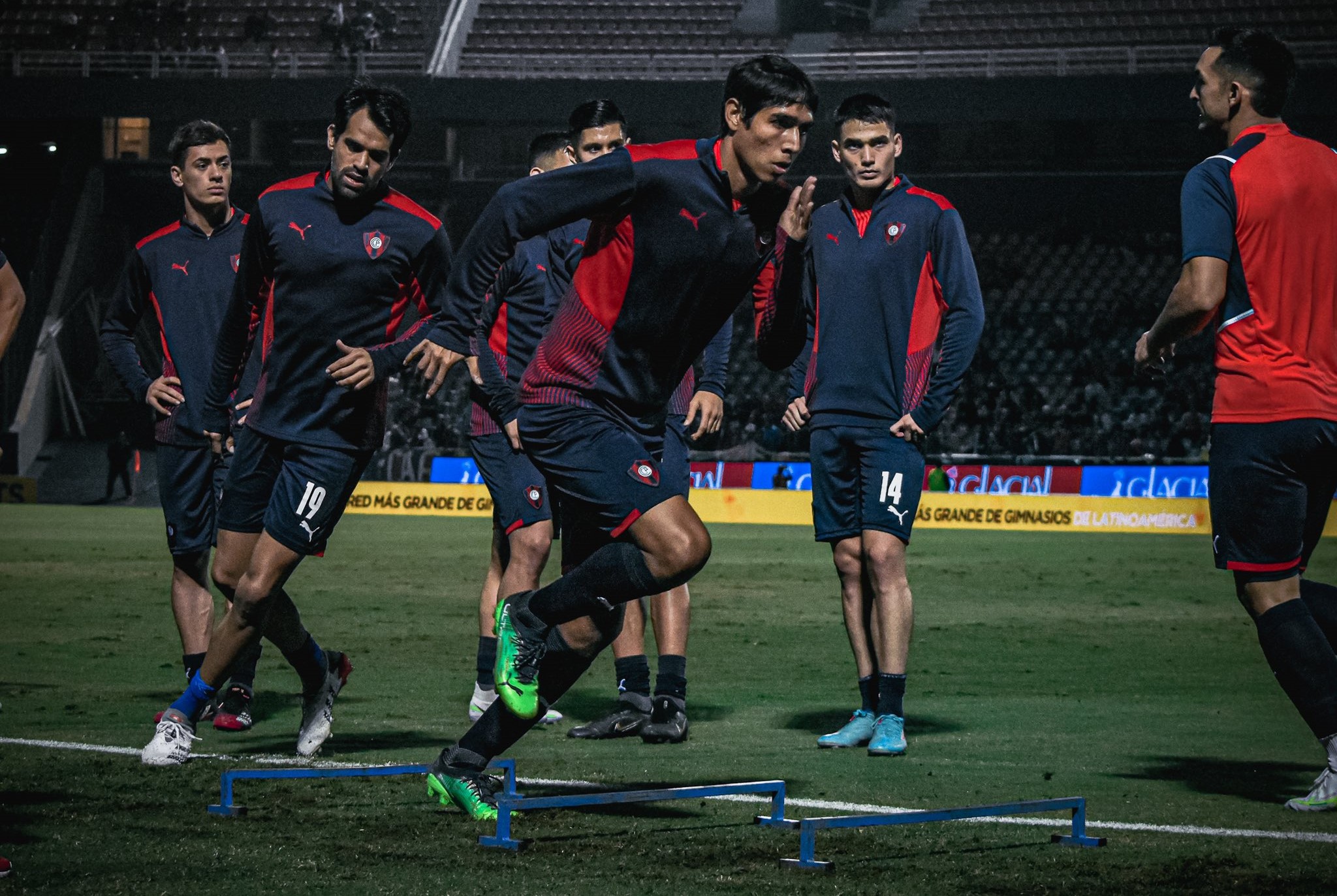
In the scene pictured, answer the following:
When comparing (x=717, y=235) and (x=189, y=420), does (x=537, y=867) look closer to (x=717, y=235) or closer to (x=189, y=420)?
(x=717, y=235)

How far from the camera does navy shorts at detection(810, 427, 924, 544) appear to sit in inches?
268

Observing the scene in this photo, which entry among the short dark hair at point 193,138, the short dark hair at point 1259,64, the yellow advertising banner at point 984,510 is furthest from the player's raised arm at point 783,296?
the yellow advertising banner at point 984,510

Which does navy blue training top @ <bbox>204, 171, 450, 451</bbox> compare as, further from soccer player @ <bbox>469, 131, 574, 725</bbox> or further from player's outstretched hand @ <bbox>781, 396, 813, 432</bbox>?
player's outstretched hand @ <bbox>781, 396, 813, 432</bbox>

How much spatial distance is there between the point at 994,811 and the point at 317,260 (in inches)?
129

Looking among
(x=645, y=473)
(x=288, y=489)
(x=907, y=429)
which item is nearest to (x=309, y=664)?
(x=288, y=489)

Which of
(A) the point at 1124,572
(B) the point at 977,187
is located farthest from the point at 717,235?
(B) the point at 977,187

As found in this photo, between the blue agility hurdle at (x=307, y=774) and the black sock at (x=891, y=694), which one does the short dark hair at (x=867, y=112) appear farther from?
the blue agility hurdle at (x=307, y=774)

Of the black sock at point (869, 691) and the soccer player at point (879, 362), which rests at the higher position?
the soccer player at point (879, 362)

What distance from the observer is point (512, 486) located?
7.50 meters

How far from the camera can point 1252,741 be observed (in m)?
6.73

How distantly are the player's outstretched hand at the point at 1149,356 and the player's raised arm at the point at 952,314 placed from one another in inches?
55.0

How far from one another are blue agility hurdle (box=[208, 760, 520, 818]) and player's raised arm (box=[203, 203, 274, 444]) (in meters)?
1.71

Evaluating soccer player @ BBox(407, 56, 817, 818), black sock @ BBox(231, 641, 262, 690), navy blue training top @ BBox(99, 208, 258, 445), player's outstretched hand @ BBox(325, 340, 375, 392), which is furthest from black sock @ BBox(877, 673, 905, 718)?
navy blue training top @ BBox(99, 208, 258, 445)

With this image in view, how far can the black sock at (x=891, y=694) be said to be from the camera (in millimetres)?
6578
